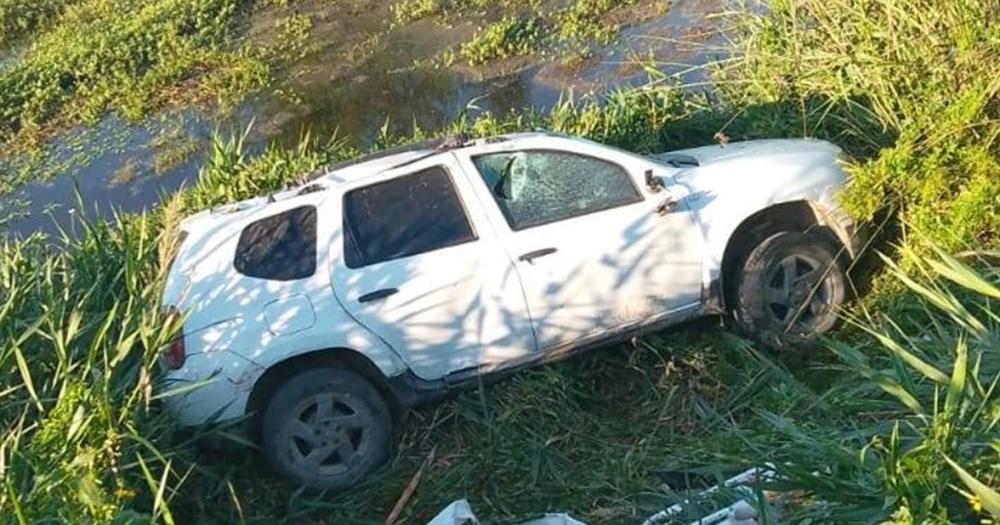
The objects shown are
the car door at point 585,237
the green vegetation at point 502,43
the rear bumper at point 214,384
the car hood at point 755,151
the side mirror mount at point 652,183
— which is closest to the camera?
the rear bumper at point 214,384

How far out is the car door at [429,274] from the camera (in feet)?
22.2

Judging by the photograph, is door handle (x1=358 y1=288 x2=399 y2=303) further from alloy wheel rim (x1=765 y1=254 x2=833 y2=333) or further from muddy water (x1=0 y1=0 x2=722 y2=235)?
muddy water (x1=0 y1=0 x2=722 y2=235)

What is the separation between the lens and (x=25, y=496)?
473cm

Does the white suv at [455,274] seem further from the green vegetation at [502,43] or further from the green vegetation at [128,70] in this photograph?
the green vegetation at [128,70]

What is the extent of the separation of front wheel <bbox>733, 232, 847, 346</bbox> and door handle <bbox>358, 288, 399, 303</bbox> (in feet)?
6.78

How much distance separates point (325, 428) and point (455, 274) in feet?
3.62

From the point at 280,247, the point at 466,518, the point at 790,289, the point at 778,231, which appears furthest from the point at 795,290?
the point at 280,247

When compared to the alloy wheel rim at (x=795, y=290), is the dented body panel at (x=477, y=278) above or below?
above

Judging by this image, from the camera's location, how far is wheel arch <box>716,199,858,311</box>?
7305 millimetres

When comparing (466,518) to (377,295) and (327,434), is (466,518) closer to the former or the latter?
→ (327,434)

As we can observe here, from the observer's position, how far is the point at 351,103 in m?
15.8

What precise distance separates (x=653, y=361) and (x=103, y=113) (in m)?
11.2

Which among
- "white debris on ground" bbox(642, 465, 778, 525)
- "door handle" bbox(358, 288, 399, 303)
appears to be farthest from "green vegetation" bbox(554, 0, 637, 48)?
"white debris on ground" bbox(642, 465, 778, 525)

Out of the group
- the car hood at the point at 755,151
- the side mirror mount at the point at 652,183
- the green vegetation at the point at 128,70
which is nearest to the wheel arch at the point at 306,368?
the side mirror mount at the point at 652,183
